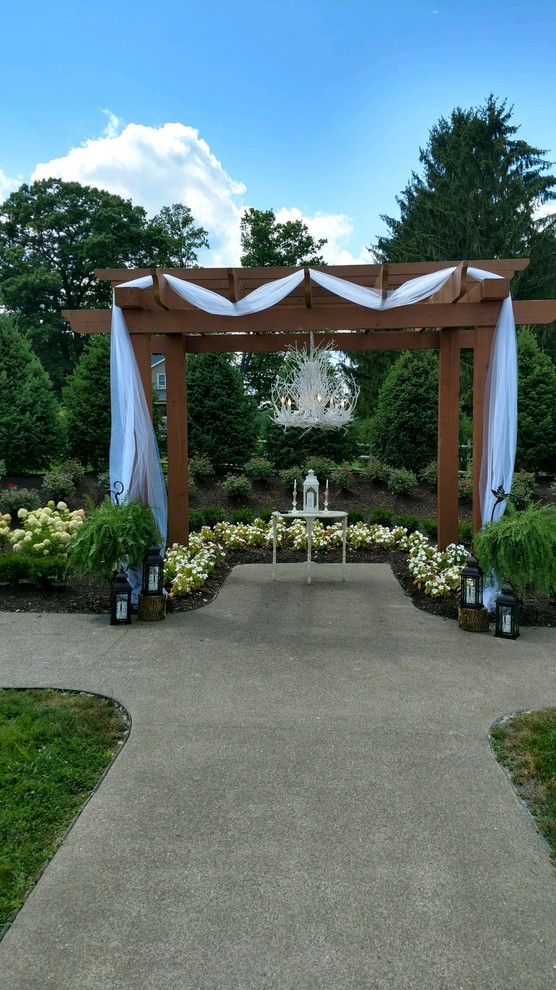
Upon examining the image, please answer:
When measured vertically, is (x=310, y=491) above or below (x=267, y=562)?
above

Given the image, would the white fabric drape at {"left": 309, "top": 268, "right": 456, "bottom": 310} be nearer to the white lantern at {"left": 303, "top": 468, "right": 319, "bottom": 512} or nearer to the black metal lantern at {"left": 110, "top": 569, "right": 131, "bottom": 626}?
the white lantern at {"left": 303, "top": 468, "right": 319, "bottom": 512}

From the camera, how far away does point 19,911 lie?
192 cm

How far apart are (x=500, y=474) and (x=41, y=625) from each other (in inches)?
154

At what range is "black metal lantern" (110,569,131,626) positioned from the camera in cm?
507

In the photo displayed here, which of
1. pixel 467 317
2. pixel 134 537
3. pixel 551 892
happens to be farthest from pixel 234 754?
pixel 467 317

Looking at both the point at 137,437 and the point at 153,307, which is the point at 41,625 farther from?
the point at 153,307

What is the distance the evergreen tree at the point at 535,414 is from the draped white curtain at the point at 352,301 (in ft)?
19.2

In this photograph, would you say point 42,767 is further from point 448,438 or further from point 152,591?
point 448,438

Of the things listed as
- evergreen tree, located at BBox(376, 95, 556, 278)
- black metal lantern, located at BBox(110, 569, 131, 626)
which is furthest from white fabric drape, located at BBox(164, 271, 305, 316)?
evergreen tree, located at BBox(376, 95, 556, 278)

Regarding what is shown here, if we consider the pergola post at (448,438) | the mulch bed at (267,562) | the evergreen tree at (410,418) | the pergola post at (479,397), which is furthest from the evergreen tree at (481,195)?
the pergola post at (479,397)

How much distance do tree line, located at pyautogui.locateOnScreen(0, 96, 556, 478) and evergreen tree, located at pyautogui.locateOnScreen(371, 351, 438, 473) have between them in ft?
0.08

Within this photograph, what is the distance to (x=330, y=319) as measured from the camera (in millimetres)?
5859

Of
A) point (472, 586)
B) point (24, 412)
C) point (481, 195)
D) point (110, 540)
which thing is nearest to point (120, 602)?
point (110, 540)

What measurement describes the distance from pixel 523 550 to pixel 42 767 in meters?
3.53
